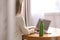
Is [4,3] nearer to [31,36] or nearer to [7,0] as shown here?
[7,0]

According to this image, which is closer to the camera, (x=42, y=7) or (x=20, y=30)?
(x=20, y=30)

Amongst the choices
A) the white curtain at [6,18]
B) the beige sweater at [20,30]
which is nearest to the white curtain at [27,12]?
the beige sweater at [20,30]

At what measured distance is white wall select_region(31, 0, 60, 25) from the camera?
247 centimetres

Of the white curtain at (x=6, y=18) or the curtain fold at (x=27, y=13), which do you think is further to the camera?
the curtain fold at (x=27, y=13)

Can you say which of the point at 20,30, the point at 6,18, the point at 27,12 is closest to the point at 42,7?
the point at 27,12

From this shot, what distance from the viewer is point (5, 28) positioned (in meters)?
0.59

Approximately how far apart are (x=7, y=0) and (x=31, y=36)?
1055 millimetres

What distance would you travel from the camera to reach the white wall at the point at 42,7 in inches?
97.1

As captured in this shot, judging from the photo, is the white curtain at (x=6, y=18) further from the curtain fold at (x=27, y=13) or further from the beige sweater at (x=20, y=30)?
the curtain fold at (x=27, y=13)

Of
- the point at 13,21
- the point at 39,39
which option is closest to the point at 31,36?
the point at 39,39

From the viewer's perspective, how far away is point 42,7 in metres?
2.57

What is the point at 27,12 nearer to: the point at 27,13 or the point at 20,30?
the point at 27,13

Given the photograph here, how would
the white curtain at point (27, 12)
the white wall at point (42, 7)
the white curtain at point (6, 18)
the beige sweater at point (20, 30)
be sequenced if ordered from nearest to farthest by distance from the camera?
the white curtain at point (6, 18)
the beige sweater at point (20, 30)
the white wall at point (42, 7)
the white curtain at point (27, 12)

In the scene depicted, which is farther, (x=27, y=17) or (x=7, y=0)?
(x=27, y=17)
